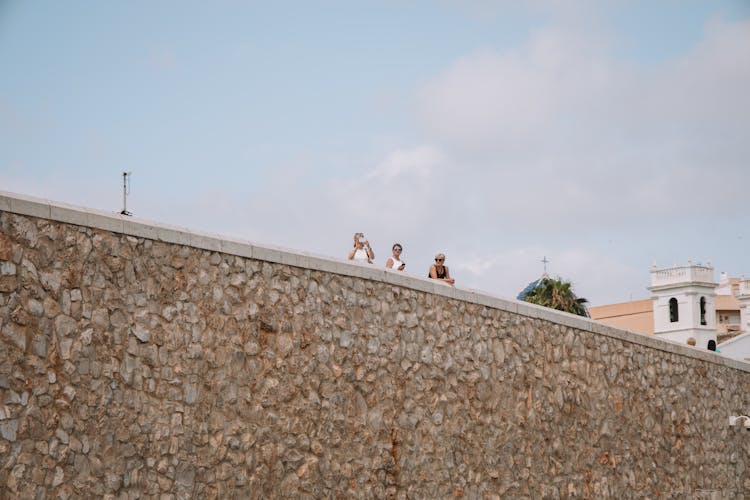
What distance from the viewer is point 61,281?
9383 mm

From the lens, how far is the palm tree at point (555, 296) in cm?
4091

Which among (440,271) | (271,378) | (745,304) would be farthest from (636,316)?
(271,378)

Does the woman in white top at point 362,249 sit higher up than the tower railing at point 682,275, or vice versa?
the tower railing at point 682,275

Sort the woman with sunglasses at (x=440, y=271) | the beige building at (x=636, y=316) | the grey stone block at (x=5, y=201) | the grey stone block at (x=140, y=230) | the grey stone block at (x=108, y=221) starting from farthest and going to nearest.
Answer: the beige building at (x=636, y=316) < the woman with sunglasses at (x=440, y=271) < the grey stone block at (x=140, y=230) < the grey stone block at (x=108, y=221) < the grey stone block at (x=5, y=201)

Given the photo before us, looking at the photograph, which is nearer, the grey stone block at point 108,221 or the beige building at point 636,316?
the grey stone block at point 108,221

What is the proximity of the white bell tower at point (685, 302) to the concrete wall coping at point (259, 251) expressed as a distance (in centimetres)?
5284

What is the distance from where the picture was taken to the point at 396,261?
15.0 metres

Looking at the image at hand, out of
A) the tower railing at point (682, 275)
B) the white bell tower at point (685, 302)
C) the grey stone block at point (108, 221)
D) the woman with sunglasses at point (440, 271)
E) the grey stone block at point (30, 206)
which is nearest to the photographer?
the grey stone block at point (30, 206)

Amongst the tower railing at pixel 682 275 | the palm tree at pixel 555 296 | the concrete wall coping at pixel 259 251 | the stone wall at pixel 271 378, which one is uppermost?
the tower railing at pixel 682 275

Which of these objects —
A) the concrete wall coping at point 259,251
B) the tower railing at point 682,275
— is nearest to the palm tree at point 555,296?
the concrete wall coping at point 259,251

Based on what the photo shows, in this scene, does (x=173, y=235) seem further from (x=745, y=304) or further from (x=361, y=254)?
(x=745, y=304)

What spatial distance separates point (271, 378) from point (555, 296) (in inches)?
1215

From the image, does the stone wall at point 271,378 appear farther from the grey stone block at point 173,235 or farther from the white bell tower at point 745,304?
the white bell tower at point 745,304

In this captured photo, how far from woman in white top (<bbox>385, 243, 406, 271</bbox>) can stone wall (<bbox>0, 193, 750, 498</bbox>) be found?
1.16m
